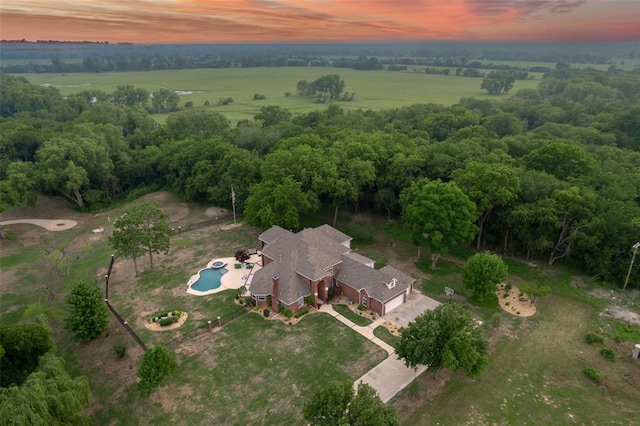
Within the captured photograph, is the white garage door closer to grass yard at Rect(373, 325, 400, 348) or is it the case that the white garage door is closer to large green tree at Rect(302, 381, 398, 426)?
grass yard at Rect(373, 325, 400, 348)

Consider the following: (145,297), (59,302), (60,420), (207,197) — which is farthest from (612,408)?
(207,197)

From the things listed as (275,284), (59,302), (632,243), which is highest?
(632,243)

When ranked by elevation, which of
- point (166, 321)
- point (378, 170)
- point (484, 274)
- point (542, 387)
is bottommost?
point (166, 321)

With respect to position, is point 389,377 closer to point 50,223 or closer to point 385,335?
point 385,335

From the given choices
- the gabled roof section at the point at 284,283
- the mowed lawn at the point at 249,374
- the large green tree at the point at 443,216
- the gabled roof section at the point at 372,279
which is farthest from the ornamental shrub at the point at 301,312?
the large green tree at the point at 443,216

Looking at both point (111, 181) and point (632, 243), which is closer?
point (632, 243)

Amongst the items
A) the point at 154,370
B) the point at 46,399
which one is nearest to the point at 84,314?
the point at 154,370

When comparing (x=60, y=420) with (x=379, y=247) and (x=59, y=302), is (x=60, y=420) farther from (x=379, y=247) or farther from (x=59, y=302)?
(x=379, y=247)
